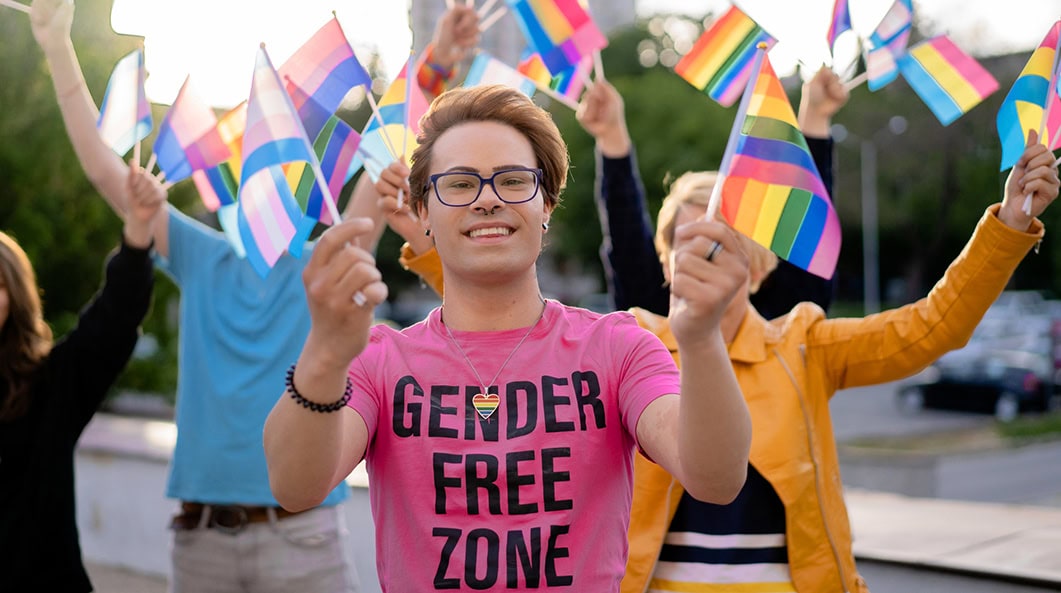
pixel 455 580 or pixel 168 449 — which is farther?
pixel 168 449

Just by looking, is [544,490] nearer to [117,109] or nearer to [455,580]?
[455,580]

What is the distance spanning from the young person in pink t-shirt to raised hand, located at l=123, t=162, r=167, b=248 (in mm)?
1394

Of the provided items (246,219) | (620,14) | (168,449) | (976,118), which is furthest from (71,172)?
(620,14)

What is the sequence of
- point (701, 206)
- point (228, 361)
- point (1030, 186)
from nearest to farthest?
point (1030, 186) → point (701, 206) → point (228, 361)

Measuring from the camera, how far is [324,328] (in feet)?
4.88

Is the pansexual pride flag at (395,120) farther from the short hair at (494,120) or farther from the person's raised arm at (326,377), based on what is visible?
the person's raised arm at (326,377)

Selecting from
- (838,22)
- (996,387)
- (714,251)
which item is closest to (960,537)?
(838,22)

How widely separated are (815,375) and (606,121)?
1025 millimetres

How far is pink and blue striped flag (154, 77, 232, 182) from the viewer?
130 inches

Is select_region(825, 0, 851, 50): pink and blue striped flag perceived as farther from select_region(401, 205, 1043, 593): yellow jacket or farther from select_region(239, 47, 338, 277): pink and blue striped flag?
select_region(239, 47, 338, 277): pink and blue striped flag

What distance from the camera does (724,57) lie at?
3453 millimetres

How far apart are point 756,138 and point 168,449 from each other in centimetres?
595

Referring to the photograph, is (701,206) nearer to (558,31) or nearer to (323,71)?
(323,71)

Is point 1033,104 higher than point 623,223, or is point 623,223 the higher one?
point 1033,104
